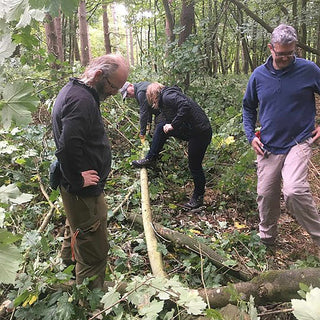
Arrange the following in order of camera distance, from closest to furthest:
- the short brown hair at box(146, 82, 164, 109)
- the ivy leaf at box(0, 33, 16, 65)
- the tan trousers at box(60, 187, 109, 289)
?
1. the ivy leaf at box(0, 33, 16, 65)
2. the tan trousers at box(60, 187, 109, 289)
3. the short brown hair at box(146, 82, 164, 109)

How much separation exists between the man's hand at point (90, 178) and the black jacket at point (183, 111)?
7.09 feet

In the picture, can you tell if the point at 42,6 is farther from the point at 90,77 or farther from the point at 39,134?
the point at 39,134

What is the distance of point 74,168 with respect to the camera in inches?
90.5

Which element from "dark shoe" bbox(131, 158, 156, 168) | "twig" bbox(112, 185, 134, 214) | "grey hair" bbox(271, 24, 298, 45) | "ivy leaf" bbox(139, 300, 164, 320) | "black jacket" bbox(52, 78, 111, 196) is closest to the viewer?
"ivy leaf" bbox(139, 300, 164, 320)

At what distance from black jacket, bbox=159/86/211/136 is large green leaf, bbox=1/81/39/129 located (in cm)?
350

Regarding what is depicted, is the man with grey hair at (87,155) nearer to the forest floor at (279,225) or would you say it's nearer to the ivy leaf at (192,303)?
the ivy leaf at (192,303)

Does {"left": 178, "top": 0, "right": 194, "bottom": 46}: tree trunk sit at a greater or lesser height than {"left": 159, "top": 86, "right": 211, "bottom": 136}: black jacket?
greater

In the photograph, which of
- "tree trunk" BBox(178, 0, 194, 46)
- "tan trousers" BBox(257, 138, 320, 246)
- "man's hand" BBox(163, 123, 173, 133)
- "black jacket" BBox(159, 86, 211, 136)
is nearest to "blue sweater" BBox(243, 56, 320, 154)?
"tan trousers" BBox(257, 138, 320, 246)

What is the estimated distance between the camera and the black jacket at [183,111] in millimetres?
4316

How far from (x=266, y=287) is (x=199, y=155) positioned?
2.54m

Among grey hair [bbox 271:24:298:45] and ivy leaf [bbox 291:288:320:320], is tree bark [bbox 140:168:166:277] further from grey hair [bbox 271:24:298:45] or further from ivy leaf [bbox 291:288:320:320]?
grey hair [bbox 271:24:298:45]

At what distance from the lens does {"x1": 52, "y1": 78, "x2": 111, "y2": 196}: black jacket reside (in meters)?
2.17

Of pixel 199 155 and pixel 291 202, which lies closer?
pixel 291 202

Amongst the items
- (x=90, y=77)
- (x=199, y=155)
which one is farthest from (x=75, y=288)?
(x=199, y=155)
